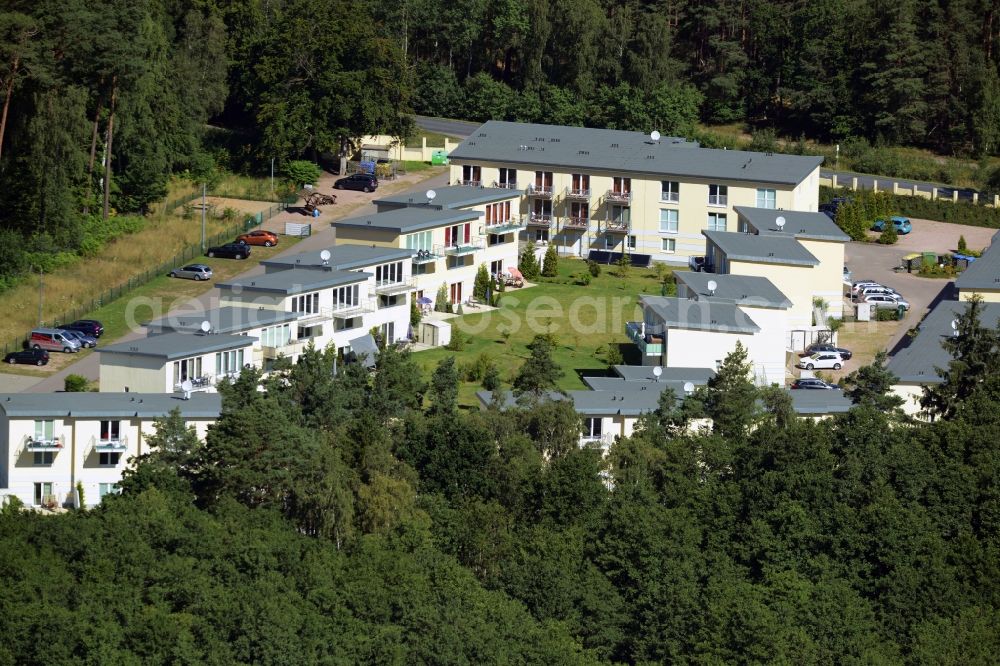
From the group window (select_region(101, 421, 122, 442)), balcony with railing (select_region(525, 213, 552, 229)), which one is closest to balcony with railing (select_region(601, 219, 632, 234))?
balcony with railing (select_region(525, 213, 552, 229))

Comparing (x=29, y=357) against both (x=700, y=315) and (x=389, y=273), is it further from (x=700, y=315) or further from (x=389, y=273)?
(x=700, y=315)

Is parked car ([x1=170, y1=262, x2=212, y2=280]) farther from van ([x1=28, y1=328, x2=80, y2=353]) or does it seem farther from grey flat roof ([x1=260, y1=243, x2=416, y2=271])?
van ([x1=28, y1=328, x2=80, y2=353])

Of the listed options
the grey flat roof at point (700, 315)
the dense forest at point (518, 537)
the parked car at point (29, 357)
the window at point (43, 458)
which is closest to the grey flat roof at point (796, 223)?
the grey flat roof at point (700, 315)

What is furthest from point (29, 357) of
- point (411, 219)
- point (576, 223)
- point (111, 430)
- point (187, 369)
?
point (576, 223)

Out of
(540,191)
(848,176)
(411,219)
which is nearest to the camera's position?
(411,219)

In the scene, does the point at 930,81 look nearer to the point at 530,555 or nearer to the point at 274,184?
the point at 274,184

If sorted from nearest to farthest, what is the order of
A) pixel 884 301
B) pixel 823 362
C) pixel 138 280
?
1. pixel 823 362
2. pixel 138 280
3. pixel 884 301

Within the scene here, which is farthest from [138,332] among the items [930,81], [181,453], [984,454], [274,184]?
[930,81]
